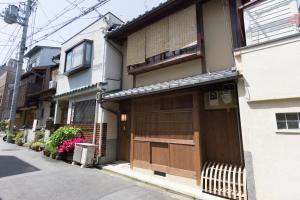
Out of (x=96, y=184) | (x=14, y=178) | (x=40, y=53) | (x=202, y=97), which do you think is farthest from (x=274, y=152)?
(x=40, y=53)

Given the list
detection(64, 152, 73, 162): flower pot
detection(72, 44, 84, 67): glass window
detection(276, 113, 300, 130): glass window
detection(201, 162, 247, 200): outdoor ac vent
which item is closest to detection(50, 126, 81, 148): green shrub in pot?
detection(64, 152, 73, 162): flower pot

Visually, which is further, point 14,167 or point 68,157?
point 68,157

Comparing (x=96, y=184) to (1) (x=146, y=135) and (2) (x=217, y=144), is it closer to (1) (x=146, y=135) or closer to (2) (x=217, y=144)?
(1) (x=146, y=135)

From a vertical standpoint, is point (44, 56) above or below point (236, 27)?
above

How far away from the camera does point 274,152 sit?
3984mm

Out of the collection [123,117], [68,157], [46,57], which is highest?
[46,57]

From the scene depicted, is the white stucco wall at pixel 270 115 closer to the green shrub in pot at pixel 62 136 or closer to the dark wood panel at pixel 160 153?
the dark wood panel at pixel 160 153

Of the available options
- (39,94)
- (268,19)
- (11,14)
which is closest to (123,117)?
(268,19)

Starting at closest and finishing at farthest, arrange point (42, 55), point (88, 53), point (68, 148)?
1. point (68, 148)
2. point (88, 53)
3. point (42, 55)

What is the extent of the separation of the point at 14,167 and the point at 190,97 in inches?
310

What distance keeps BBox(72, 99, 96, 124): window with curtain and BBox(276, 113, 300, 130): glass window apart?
787 centimetres

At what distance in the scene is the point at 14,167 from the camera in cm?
779

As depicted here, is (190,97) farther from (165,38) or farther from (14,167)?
(14,167)

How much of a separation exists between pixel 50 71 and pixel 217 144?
16998 millimetres
